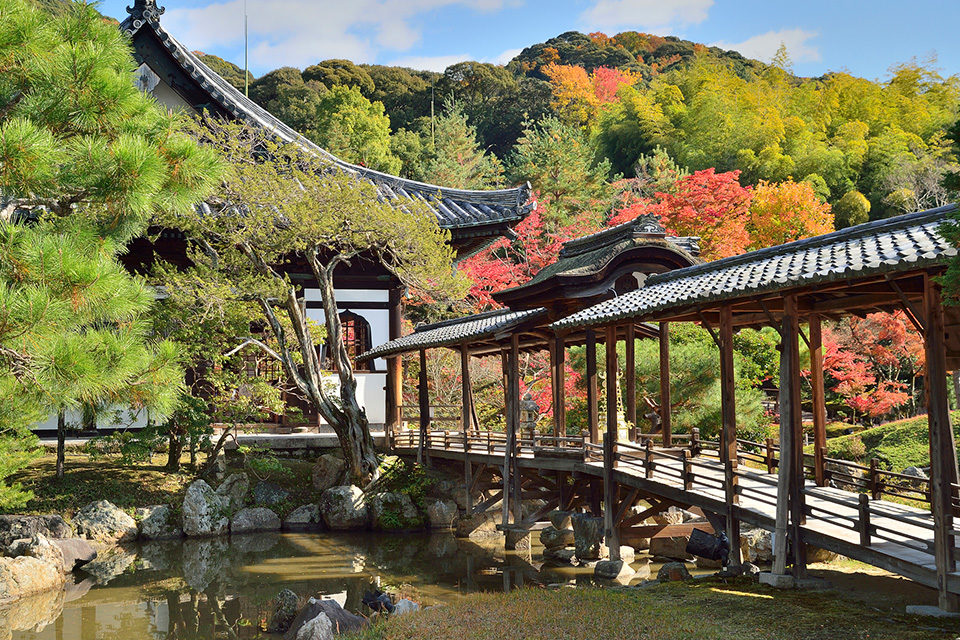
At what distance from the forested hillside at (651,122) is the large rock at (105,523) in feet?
71.4

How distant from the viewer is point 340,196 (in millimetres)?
14883

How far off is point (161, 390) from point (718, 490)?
266 inches

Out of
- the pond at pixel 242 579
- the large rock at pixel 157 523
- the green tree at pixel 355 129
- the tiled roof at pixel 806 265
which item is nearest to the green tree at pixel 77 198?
the pond at pixel 242 579

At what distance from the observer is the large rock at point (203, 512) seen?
1614cm

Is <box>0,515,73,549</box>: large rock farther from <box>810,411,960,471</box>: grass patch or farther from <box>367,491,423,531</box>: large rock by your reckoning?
<box>810,411,960,471</box>: grass patch

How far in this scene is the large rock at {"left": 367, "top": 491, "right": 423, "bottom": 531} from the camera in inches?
651

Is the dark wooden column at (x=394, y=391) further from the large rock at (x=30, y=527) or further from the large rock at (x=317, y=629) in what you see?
the large rock at (x=317, y=629)

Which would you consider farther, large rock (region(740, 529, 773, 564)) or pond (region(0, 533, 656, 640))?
large rock (region(740, 529, 773, 564))

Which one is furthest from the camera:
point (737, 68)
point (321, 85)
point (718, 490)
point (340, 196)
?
point (737, 68)

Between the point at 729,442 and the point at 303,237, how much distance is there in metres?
8.95

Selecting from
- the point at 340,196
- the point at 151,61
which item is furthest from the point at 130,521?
the point at 151,61

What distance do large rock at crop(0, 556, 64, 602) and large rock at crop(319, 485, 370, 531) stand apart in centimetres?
513

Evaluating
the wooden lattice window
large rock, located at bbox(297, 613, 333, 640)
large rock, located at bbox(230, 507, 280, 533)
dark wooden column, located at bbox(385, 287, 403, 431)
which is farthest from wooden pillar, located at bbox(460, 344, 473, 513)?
large rock, located at bbox(297, 613, 333, 640)

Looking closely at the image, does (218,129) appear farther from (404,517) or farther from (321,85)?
(321,85)
